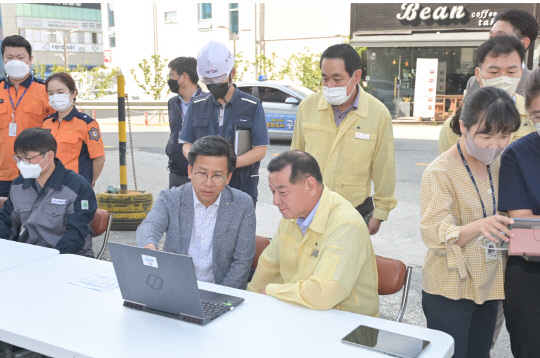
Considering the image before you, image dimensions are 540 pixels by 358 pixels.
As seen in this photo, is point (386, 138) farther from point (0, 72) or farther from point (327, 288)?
point (0, 72)

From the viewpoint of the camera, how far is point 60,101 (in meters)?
4.54

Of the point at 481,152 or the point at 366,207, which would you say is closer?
the point at 481,152

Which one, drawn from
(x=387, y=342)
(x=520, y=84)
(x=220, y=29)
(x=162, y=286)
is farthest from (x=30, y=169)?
(x=220, y=29)

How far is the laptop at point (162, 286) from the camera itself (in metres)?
2.09

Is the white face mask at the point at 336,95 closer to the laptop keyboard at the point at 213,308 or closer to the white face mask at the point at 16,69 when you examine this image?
the laptop keyboard at the point at 213,308

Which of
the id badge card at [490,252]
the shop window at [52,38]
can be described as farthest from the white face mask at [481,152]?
the shop window at [52,38]

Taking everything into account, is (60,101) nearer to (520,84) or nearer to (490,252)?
(520,84)

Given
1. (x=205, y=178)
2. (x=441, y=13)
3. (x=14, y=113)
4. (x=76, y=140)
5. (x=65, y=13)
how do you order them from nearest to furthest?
1. (x=205, y=178)
2. (x=76, y=140)
3. (x=14, y=113)
4. (x=441, y=13)
5. (x=65, y=13)

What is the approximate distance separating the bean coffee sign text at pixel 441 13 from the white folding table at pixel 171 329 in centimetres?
1614

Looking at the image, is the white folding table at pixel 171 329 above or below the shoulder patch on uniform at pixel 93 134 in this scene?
below

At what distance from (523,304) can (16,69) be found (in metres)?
4.17

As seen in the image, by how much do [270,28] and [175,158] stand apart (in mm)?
18802

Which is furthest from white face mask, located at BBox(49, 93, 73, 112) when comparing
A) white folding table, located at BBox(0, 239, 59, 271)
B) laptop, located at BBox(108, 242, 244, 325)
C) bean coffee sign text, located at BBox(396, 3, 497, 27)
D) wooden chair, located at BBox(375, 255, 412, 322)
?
bean coffee sign text, located at BBox(396, 3, 497, 27)

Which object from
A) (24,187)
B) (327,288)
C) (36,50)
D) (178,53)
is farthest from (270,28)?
(36,50)
